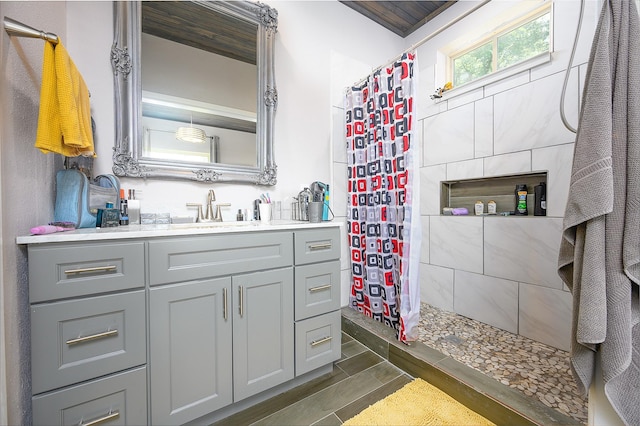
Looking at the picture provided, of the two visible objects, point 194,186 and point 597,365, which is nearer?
point 597,365

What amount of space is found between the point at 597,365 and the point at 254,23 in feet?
8.33

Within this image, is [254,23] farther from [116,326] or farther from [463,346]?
[463,346]

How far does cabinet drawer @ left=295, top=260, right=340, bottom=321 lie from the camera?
1.40 m

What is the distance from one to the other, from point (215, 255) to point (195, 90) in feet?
3.76

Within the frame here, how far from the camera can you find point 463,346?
5.31ft

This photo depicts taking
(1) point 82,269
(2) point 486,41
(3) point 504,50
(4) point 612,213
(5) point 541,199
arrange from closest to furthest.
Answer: (4) point 612,213 → (1) point 82,269 → (5) point 541,199 → (3) point 504,50 → (2) point 486,41

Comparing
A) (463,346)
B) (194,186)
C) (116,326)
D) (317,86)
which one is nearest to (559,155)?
(463,346)

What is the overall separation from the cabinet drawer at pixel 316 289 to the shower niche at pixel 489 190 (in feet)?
4.59

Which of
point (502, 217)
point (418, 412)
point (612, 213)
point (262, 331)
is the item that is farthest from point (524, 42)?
point (262, 331)

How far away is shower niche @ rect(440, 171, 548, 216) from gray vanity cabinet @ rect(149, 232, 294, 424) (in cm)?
172

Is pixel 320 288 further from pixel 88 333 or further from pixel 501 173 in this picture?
pixel 501 173

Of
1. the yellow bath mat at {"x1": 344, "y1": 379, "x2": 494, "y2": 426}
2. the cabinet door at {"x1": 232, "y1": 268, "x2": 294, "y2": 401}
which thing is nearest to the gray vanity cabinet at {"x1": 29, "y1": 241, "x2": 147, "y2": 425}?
the cabinet door at {"x1": 232, "y1": 268, "x2": 294, "y2": 401}

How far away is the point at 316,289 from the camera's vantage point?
146 cm

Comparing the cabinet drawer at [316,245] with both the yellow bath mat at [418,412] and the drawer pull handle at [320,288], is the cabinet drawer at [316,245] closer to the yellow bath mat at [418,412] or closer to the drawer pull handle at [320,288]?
the drawer pull handle at [320,288]
